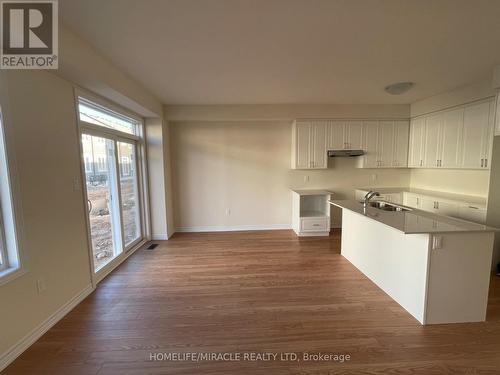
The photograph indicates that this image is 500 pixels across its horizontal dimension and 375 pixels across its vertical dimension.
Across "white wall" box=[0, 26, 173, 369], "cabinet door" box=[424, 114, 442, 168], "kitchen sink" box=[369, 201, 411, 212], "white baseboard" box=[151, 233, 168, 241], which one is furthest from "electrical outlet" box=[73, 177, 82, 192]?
"cabinet door" box=[424, 114, 442, 168]

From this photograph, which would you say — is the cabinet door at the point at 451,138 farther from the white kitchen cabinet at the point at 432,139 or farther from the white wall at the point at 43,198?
the white wall at the point at 43,198

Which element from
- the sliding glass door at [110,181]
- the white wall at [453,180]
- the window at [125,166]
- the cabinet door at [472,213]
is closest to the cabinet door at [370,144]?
the white wall at [453,180]

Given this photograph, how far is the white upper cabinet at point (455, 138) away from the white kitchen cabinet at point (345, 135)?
43.6 inches

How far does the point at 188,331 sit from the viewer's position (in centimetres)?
202

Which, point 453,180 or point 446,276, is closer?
point 446,276

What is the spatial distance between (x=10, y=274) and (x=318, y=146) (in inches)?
187

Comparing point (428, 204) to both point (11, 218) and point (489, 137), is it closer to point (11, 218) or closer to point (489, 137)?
point (489, 137)

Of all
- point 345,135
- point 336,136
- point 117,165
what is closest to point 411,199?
point 345,135

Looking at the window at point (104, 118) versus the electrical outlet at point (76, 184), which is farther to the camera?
the window at point (104, 118)

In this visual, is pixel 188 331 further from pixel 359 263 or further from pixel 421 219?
pixel 421 219

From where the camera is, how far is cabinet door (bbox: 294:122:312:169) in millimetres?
4645

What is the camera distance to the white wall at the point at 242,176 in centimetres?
488

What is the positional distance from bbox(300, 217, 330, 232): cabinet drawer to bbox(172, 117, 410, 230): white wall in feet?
1.93

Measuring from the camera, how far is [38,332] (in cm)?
195
